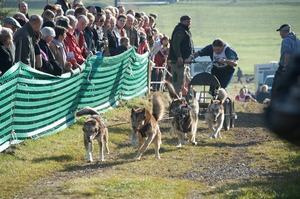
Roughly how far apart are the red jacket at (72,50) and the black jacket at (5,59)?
8.64ft

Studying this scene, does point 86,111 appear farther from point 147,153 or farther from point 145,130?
point 145,130

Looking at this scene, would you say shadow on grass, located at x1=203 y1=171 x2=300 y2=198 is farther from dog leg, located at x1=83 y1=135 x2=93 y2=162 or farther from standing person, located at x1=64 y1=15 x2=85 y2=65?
standing person, located at x1=64 y1=15 x2=85 y2=65

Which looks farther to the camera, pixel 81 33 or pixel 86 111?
pixel 81 33

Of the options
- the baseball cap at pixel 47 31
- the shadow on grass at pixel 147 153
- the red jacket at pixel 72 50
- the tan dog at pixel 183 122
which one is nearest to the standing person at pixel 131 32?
the red jacket at pixel 72 50

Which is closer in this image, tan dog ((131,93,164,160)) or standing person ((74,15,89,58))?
tan dog ((131,93,164,160))

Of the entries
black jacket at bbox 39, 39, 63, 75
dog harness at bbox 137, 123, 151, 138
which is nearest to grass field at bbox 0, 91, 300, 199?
dog harness at bbox 137, 123, 151, 138

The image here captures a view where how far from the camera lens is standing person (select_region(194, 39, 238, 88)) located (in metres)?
14.2

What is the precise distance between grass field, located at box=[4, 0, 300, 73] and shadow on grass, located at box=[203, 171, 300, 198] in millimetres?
50826

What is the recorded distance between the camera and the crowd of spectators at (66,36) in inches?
391

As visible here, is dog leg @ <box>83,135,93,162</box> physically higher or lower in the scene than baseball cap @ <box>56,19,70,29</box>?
lower

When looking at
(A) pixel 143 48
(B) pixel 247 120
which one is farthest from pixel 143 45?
(B) pixel 247 120

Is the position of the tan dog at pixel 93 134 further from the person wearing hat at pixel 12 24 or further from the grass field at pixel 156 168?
the person wearing hat at pixel 12 24

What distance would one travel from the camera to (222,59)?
1417 centimetres

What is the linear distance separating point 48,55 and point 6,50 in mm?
1751
